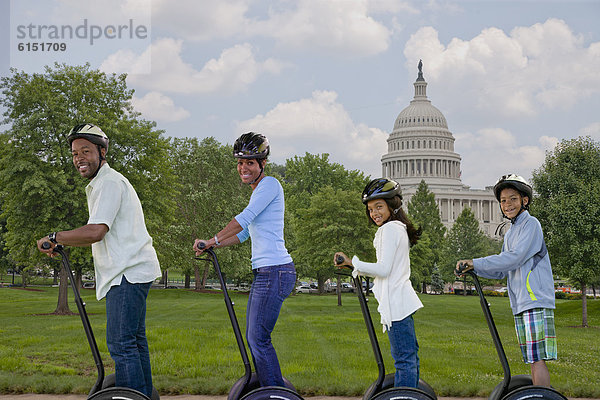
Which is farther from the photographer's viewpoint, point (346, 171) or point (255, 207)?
point (346, 171)

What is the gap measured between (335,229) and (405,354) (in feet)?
90.0

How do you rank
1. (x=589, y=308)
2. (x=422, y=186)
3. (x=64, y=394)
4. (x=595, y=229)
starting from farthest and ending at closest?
(x=422, y=186) → (x=589, y=308) → (x=595, y=229) → (x=64, y=394)

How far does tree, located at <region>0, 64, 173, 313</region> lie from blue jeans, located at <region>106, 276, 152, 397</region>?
701 inches

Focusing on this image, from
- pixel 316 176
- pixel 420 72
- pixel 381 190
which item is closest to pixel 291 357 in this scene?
pixel 381 190

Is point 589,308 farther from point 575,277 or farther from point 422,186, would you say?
point 422,186

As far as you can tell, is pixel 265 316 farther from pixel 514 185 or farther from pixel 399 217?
pixel 514 185

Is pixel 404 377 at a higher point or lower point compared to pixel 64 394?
higher

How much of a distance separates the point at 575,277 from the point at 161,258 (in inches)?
660

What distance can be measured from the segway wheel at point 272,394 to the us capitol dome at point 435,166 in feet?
402

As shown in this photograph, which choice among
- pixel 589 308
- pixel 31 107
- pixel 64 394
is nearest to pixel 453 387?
pixel 64 394

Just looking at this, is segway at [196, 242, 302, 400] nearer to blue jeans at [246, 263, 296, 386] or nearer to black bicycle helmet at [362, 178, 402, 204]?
blue jeans at [246, 263, 296, 386]

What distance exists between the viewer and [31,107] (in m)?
23.9

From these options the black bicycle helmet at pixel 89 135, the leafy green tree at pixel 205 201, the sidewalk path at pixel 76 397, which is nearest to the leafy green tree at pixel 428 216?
the leafy green tree at pixel 205 201

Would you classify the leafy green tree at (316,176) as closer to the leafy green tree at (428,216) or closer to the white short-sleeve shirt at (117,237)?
the leafy green tree at (428,216)
